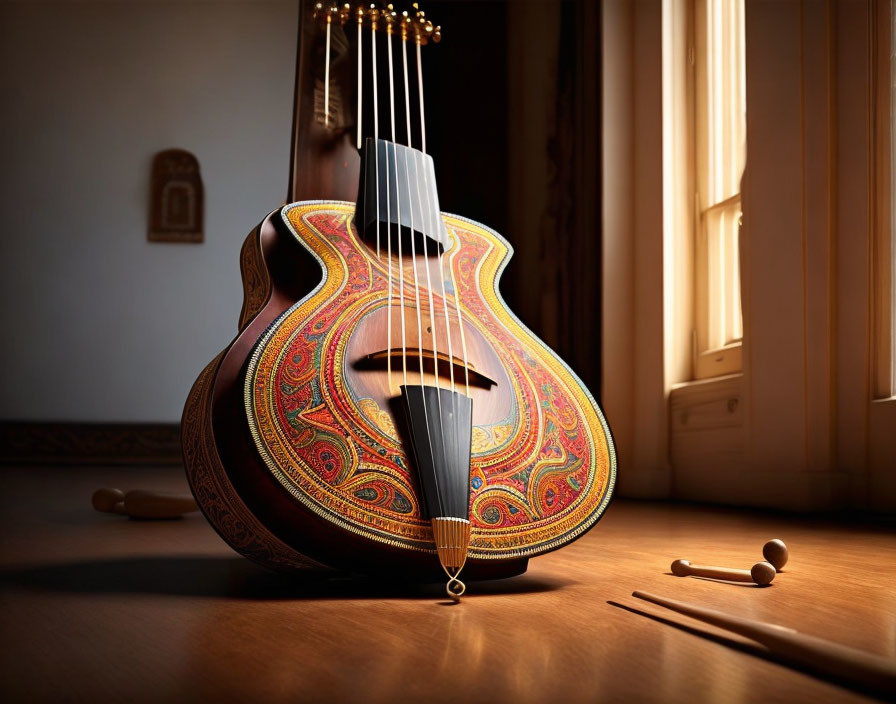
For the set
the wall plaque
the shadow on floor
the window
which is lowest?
the shadow on floor

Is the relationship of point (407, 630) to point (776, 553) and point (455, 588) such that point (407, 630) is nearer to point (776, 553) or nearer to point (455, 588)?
point (455, 588)

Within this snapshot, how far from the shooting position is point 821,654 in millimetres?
604

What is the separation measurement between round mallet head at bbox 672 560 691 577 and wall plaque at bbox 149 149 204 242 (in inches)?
217

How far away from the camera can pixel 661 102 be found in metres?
2.93

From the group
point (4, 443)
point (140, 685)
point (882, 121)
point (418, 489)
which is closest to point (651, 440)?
point (882, 121)

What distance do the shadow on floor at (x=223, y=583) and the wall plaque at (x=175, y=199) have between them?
523cm

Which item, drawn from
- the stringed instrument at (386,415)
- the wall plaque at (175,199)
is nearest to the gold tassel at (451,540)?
the stringed instrument at (386,415)

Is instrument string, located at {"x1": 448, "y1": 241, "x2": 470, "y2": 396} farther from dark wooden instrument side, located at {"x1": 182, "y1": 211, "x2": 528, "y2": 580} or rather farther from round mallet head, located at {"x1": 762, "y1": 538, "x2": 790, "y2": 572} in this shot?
round mallet head, located at {"x1": 762, "y1": 538, "x2": 790, "y2": 572}

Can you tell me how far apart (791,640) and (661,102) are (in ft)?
8.36

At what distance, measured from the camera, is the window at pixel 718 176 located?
271 cm

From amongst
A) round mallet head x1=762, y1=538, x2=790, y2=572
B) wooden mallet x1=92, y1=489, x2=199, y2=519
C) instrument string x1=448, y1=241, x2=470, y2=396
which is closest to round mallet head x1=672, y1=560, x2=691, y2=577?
round mallet head x1=762, y1=538, x2=790, y2=572

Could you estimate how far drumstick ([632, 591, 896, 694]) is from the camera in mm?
563

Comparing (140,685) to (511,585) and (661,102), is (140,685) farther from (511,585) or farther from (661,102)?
(661,102)

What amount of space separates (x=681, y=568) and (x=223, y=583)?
Result: 1.83ft
